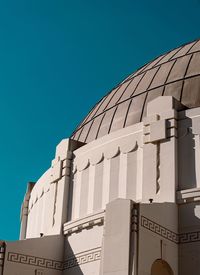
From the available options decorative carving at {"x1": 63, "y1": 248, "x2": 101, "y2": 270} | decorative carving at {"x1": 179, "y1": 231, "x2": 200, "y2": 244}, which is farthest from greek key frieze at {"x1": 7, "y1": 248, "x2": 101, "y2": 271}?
decorative carving at {"x1": 179, "y1": 231, "x2": 200, "y2": 244}

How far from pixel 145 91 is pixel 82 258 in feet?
22.1

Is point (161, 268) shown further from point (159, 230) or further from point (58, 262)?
point (58, 262)

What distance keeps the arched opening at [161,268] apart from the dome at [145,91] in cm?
602

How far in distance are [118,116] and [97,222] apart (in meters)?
5.06

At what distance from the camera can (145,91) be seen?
2152 centimetres

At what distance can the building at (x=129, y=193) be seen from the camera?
14.6m

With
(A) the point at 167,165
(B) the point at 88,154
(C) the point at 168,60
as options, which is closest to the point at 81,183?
(B) the point at 88,154

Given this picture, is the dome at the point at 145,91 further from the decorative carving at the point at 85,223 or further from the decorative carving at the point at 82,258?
the decorative carving at the point at 82,258

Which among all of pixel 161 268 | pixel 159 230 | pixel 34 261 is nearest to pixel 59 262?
pixel 34 261

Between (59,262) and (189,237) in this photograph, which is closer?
(189,237)

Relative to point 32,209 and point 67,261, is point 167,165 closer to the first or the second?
point 67,261

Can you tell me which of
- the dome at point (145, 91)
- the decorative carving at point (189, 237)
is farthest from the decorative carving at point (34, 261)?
the dome at point (145, 91)

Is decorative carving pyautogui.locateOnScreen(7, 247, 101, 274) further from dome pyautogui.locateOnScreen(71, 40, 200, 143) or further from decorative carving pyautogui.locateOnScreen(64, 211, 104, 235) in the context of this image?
dome pyautogui.locateOnScreen(71, 40, 200, 143)

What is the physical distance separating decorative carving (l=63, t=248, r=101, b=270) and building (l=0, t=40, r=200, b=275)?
29 mm
